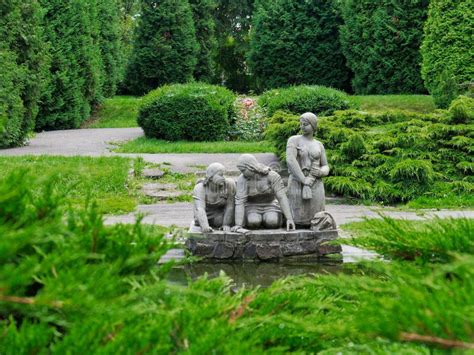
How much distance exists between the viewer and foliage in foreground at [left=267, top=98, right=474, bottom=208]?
1100 cm

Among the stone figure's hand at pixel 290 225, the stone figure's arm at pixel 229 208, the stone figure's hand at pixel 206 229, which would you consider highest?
the stone figure's arm at pixel 229 208

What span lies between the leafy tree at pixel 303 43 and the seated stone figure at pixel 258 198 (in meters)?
18.9

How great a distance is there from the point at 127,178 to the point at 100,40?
1442cm

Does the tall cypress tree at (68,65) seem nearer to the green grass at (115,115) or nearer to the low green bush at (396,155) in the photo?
the green grass at (115,115)

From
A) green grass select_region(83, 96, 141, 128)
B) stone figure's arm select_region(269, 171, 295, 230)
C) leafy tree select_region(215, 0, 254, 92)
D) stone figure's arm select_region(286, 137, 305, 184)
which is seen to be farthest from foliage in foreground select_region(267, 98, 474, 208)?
leafy tree select_region(215, 0, 254, 92)

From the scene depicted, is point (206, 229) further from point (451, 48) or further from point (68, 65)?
point (68, 65)

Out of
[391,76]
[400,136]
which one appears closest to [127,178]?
[400,136]

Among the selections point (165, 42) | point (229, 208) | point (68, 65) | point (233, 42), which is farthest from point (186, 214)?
point (233, 42)

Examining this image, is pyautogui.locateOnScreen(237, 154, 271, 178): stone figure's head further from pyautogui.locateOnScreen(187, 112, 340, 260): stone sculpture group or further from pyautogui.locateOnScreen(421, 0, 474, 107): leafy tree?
pyautogui.locateOnScreen(421, 0, 474, 107): leafy tree

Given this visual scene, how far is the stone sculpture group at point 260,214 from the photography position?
6887 mm

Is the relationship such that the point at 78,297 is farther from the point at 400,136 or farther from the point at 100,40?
the point at 100,40

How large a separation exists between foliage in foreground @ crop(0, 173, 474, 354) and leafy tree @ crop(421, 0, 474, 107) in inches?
631

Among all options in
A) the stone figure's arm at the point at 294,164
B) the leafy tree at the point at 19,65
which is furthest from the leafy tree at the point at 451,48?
the stone figure's arm at the point at 294,164

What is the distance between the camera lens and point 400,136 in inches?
472
